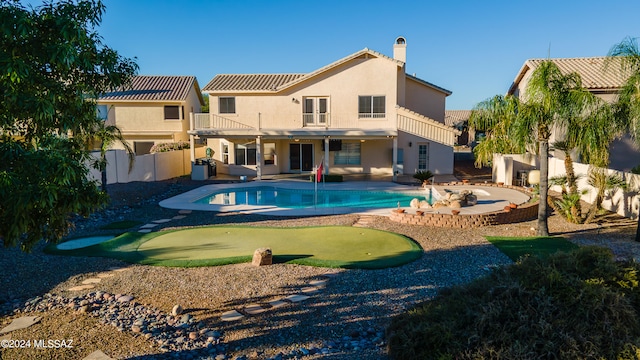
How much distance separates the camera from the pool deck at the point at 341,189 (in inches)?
679

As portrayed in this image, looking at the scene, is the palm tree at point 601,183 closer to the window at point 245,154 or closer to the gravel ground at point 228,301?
the gravel ground at point 228,301

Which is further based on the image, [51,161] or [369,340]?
[369,340]

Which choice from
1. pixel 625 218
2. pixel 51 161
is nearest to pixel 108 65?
pixel 51 161

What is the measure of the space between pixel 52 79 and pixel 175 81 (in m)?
32.4

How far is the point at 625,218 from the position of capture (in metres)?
15.4

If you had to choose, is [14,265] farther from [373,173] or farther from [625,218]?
[373,173]

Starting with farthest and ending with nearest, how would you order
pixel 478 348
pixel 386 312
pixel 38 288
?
pixel 38 288 < pixel 386 312 < pixel 478 348

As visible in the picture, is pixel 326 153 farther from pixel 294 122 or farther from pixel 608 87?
pixel 608 87

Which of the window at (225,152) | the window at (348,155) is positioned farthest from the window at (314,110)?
the window at (225,152)

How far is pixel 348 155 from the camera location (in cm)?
3000

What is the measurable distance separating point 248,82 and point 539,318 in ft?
88.4

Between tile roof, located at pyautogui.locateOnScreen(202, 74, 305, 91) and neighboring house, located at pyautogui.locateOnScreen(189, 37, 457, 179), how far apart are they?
0.21ft

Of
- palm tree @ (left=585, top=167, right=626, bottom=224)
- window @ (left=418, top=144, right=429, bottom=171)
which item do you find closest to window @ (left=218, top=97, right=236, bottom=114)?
window @ (left=418, top=144, right=429, bottom=171)

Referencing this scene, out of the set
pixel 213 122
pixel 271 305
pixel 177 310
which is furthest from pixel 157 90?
pixel 271 305
